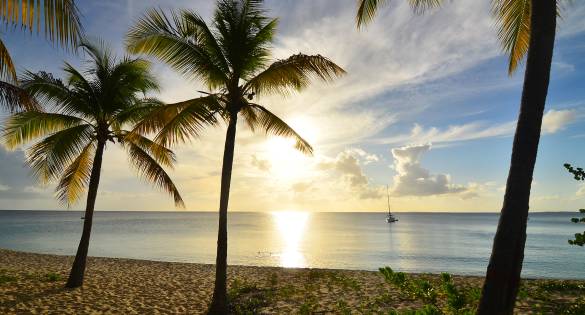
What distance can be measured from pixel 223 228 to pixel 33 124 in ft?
23.0

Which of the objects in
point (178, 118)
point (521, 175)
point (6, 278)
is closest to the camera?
point (521, 175)

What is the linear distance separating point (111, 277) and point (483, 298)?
548 inches

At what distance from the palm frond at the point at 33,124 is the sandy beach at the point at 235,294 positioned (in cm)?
437

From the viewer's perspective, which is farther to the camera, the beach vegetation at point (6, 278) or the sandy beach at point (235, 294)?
the beach vegetation at point (6, 278)

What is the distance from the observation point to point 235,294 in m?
11.5

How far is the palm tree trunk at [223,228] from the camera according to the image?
8859 millimetres

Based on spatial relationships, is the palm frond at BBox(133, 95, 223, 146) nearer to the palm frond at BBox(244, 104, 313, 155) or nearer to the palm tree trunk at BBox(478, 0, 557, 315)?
the palm frond at BBox(244, 104, 313, 155)

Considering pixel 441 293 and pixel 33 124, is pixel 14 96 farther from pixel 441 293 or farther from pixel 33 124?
pixel 441 293

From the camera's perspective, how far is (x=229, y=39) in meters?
9.13

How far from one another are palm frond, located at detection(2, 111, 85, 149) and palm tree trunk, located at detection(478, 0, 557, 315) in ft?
38.8

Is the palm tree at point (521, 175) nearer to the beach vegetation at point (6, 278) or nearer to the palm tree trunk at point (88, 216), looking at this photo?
the palm tree trunk at point (88, 216)

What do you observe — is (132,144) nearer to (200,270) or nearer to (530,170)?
(200,270)

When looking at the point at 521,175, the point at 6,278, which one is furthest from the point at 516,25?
the point at 6,278

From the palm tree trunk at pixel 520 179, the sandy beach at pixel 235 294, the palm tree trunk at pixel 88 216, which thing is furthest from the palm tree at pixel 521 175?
the palm tree trunk at pixel 88 216
